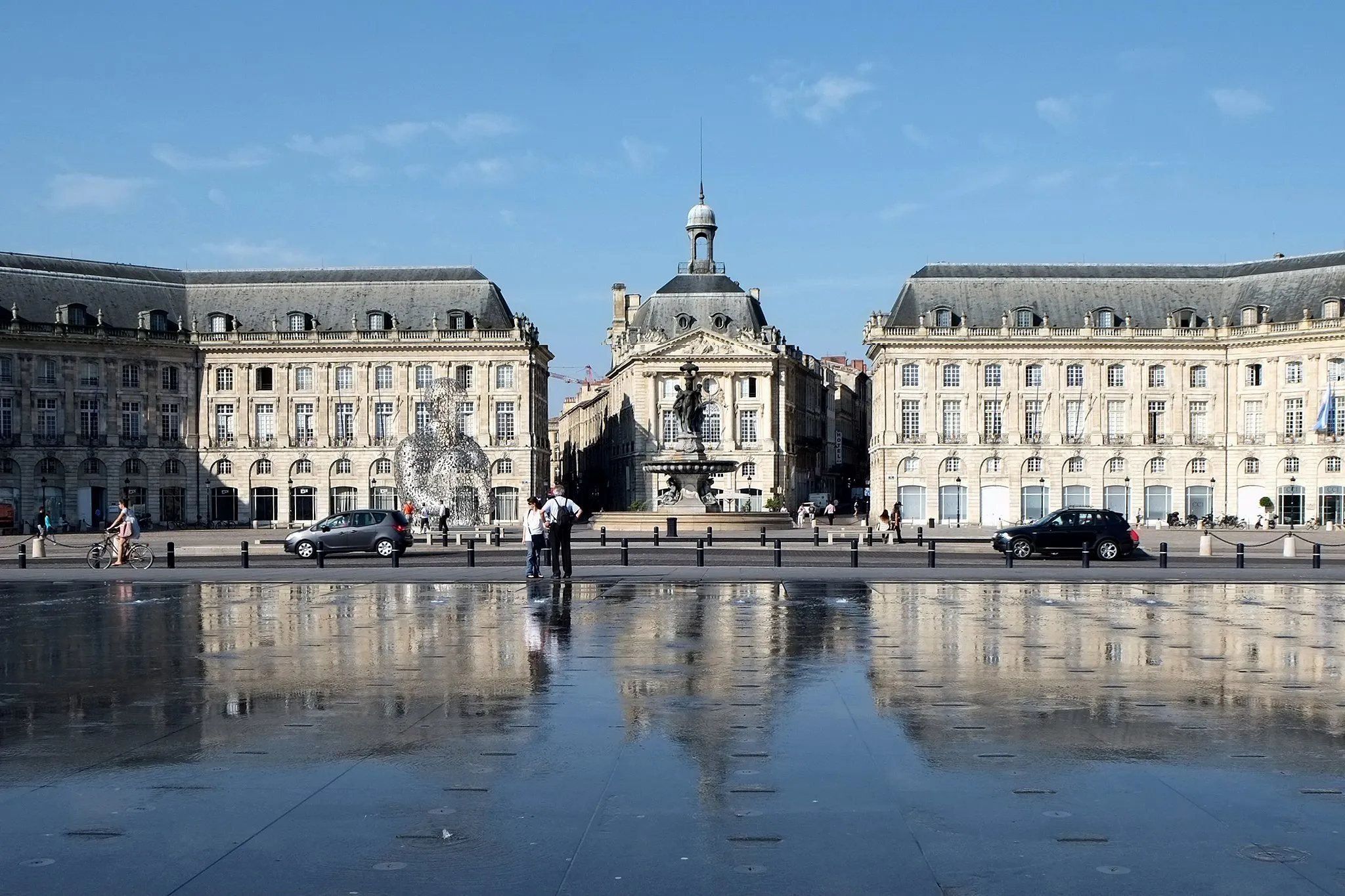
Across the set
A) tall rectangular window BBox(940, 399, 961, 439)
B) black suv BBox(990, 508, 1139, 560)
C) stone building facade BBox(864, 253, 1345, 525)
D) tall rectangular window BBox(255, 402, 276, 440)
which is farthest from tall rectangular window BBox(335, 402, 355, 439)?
black suv BBox(990, 508, 1139, 560)

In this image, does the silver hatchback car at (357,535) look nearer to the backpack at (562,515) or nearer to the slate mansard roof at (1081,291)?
the backpack at (562,515)

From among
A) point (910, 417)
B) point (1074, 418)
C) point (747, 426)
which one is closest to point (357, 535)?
point (910, 417)

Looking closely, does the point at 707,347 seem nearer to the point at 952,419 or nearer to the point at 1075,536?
the point at 952,419

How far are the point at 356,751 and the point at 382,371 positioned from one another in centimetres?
8822

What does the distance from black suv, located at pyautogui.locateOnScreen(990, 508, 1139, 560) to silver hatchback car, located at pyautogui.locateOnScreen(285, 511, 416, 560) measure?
60.0 ft

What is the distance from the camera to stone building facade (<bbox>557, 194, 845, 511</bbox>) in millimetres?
107500

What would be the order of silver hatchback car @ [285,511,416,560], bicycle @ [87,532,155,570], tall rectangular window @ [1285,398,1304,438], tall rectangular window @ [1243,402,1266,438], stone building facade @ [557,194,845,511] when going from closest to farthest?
bicycle @ [87,532,155,570], silver hatchback car @ [285,511,416,560], tall rectangular window @ [1285,398,1304,438], tall rectangular window @ [1243,402,1266,438], stone building facade @ [557,194,845,511]

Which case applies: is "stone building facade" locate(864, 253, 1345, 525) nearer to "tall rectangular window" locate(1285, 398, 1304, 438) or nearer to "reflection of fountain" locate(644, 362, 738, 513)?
"tall rectangular window" locate(1285, 398, 1304, 438)

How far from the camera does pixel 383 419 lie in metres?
96.2

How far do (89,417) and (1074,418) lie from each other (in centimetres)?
6577

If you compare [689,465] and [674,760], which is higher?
[689,465]

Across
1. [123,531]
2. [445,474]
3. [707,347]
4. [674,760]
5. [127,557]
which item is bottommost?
[127,557]

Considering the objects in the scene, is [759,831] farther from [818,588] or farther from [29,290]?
[29,290]

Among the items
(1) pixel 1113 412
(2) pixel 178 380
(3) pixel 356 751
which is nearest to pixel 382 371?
(2) pixel 178 380
